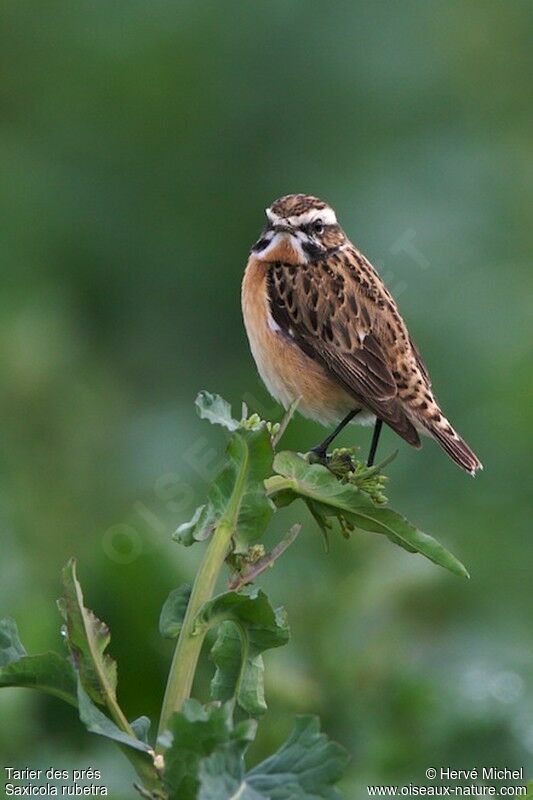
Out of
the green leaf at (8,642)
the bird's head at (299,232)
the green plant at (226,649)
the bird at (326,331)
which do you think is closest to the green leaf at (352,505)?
the green plant at (226,649)

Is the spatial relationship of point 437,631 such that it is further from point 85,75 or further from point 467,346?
point 85,75

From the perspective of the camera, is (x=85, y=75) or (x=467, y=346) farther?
(x=85, y=75)

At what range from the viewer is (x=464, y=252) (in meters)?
12.8

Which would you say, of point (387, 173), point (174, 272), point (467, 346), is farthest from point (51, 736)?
point (387, 173)

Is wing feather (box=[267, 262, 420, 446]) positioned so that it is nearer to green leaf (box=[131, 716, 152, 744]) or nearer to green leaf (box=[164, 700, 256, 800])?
green leaf (box=[131, 716, 152, 744])

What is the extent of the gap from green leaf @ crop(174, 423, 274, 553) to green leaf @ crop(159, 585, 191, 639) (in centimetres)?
9

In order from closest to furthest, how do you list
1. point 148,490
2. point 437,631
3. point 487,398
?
point 437,631 < point 148,490 < point 487,398

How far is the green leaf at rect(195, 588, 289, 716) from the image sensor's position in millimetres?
2676

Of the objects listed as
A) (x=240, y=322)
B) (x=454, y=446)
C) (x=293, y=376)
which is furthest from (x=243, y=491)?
(x=240, y=322)

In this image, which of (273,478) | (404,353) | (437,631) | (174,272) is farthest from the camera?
(174,272)

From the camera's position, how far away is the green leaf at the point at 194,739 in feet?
8.07

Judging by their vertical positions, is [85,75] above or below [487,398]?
above

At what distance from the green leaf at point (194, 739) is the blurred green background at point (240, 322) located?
75.5 inches

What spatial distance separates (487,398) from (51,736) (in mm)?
4687
